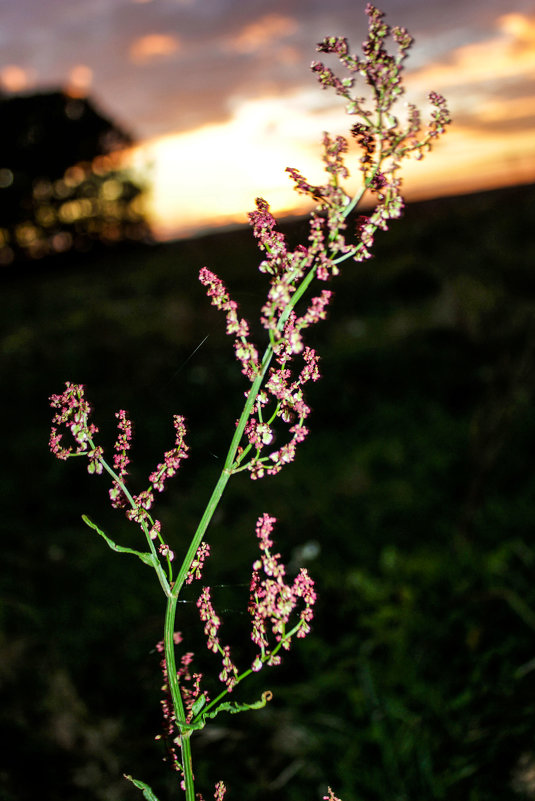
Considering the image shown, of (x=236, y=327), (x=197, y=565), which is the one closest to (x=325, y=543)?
(x=197, y=565)

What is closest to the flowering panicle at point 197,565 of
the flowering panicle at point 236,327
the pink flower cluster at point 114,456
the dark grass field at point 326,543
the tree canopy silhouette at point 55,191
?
the pink flower cluster at point 114,456

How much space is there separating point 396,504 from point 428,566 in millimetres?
1724

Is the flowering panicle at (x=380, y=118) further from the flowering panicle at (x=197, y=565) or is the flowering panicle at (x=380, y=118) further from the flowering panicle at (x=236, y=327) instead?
the flowering panicle at (x=197, y=565)

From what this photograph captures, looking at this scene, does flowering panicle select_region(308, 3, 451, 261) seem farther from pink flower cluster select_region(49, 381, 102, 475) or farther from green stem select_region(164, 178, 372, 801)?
pink flower cluster select_region(49, 381, 102, 475)

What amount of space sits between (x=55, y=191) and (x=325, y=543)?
68.2 ft

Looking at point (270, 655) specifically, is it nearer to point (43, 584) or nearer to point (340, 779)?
point (340, 779)

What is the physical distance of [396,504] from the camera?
6.36 meters

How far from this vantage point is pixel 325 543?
5.74m

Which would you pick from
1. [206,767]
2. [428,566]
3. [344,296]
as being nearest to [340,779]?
[206,767]

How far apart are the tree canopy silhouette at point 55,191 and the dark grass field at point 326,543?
986cm

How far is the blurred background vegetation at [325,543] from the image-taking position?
9.77 ft

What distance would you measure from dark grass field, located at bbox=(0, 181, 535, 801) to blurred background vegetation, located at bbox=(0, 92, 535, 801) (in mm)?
21

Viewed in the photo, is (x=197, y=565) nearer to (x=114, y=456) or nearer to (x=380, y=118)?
(x=114, y=456)

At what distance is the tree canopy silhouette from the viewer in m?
22.1
